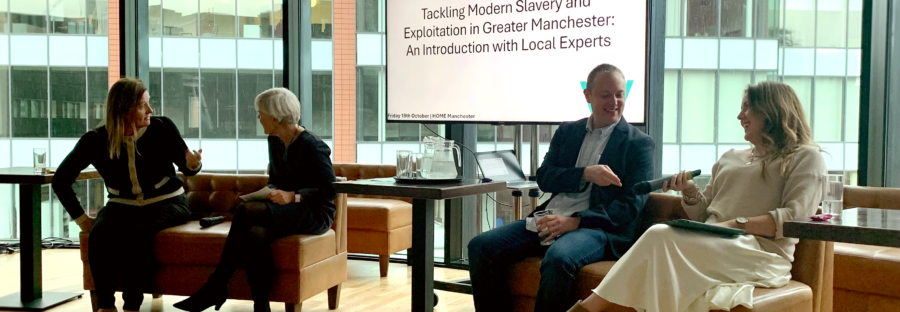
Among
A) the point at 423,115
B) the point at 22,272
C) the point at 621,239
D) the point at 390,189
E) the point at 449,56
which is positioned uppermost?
the point at 449,56

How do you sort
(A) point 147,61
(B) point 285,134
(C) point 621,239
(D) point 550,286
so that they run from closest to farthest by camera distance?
(D) point 550,286
(C) point 621,239
(B) point 285,134
(A) point 147,61

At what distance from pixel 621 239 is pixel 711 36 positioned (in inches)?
70.1

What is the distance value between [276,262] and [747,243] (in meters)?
1.98

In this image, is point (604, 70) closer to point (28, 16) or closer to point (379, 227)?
point (379, 227)

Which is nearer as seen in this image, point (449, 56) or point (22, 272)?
point (22, 272)

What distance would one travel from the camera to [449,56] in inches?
161

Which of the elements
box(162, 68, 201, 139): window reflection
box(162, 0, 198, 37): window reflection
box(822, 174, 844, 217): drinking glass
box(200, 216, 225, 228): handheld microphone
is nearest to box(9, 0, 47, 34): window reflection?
box(162, 0, 198, 37): window reflection

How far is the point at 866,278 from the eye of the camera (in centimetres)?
300

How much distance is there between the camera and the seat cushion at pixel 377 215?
452 centimetres

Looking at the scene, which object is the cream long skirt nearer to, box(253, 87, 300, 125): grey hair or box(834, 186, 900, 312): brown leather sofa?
box(834, 186, 900, 312): brown leather sofa

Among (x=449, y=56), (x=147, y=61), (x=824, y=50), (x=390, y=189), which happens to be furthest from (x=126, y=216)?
(x=824, y=50)

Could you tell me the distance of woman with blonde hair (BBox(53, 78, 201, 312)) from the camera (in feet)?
11.0

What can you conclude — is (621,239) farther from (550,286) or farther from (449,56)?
(449,56)

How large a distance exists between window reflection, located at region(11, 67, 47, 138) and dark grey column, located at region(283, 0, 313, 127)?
193cm
